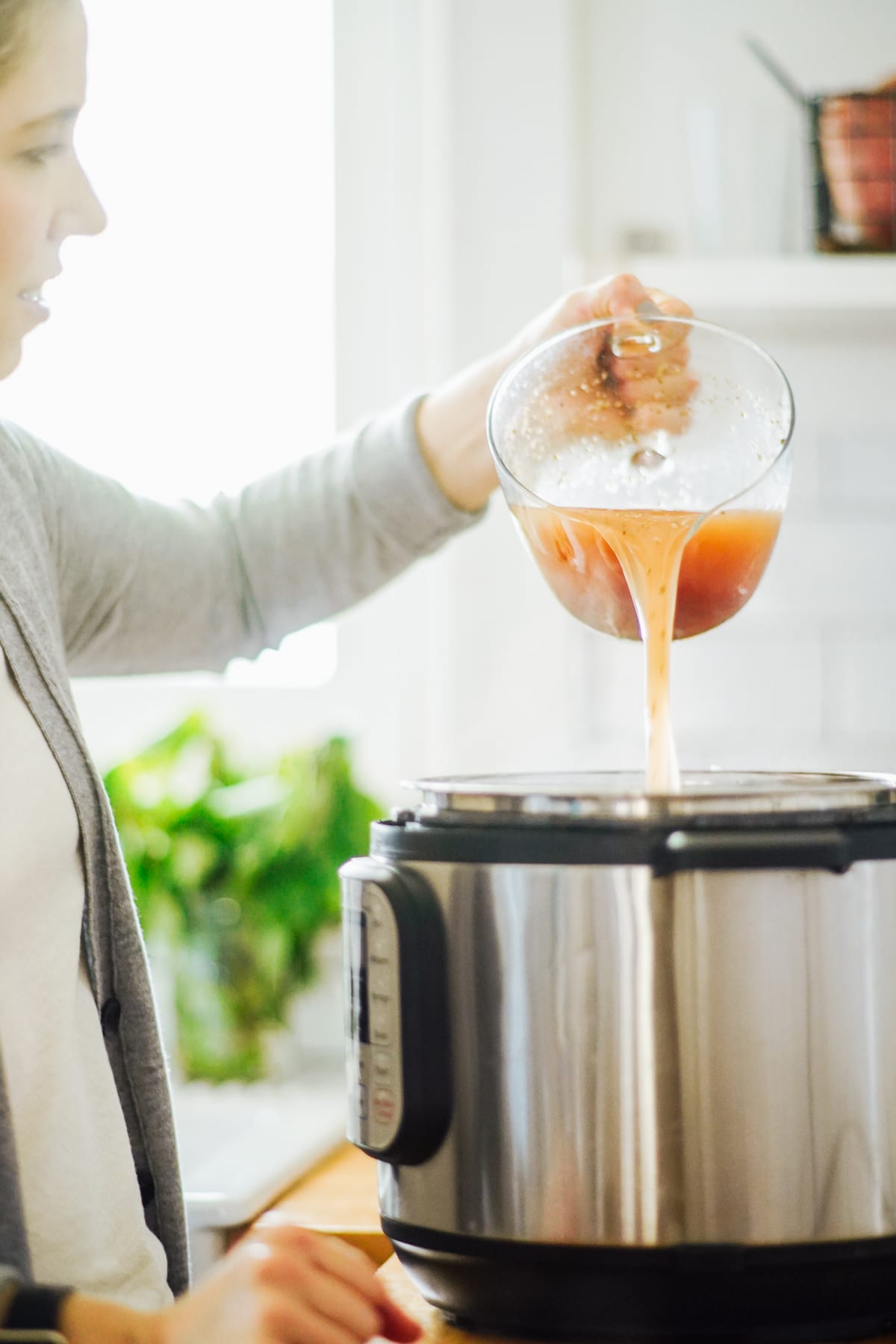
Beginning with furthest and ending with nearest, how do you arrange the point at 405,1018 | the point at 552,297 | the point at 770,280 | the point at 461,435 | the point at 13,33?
1. the point at 552,297
2. the point at 770,280
3. the point at 461,435
4. the point at 13,33
5. the point at 405,1018

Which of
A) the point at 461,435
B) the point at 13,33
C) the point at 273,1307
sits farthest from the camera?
the point at 461,435

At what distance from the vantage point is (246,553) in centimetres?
108

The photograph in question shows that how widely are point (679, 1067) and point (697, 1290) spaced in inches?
3.3

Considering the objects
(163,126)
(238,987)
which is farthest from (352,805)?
(163,126)

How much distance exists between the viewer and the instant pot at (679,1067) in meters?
0.57

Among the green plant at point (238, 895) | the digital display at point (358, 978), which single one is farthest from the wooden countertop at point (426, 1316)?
the green plant at point (238, 895)

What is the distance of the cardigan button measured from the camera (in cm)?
87

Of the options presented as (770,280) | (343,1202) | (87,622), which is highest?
(770,280)

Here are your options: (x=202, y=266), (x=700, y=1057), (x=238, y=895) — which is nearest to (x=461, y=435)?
(x=700, y=1057)

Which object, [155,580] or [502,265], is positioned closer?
[155,580]

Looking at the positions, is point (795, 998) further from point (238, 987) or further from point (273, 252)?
point (273, 252)

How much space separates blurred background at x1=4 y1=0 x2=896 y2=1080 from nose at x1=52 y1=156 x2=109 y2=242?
76 centimetres

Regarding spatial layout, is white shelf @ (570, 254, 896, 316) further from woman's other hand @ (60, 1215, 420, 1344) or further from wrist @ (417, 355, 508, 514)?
woman's other hand @ (60, 1215, 420, 1344)

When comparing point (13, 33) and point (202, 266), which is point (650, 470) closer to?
point (13, 33)
